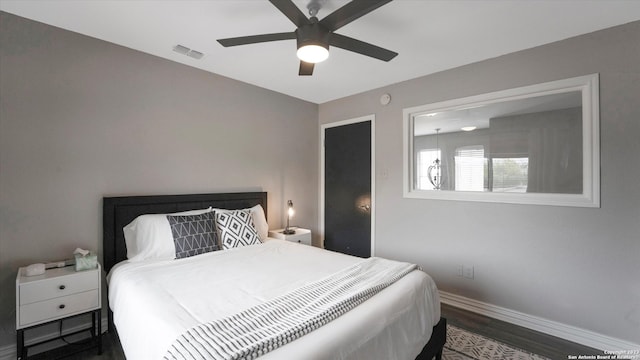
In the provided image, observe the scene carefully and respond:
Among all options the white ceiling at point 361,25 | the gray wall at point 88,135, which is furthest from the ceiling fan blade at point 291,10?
the gray wall at point 88,135

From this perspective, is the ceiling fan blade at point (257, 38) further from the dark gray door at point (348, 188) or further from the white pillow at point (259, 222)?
the dark gray door at point (348, 188)

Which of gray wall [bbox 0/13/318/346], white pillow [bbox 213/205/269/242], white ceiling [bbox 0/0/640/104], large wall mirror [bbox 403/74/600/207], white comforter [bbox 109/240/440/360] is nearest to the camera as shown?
white comforter [bbox 109/240/440/360]

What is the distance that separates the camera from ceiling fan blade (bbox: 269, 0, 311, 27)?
1475 mm

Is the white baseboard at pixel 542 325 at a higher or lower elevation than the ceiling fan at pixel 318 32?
lower

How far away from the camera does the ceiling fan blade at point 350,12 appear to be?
4.79 feet

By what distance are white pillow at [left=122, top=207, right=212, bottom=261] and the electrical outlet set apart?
2.76 meters

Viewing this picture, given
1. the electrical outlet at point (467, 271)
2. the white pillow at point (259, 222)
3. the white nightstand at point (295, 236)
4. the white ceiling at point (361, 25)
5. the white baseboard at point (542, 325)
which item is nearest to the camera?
the white ceiling at point (361, 25)

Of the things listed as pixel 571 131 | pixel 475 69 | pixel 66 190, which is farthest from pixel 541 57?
pixel 66 190

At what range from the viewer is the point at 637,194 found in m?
2.05

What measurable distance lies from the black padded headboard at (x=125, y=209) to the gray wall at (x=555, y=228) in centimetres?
236

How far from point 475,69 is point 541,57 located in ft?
1.71

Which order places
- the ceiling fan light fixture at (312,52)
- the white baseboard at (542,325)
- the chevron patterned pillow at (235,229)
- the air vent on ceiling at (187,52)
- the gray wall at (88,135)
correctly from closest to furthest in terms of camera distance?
the ceiling fan light fixture at (312,52) < the gray wall at (88,135) < the white baseboard at (542,325) < the air vent on ceiling at (187,52) < the chevron patterned pillow at (235,229)

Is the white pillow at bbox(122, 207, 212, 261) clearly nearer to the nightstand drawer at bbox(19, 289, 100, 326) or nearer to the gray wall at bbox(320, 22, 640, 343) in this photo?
the nightstand drawer at bbox(19, 289, 100, 326)

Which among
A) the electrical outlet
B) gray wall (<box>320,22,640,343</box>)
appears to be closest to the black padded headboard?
gray wall (<box>320,22,640,343</box>)
